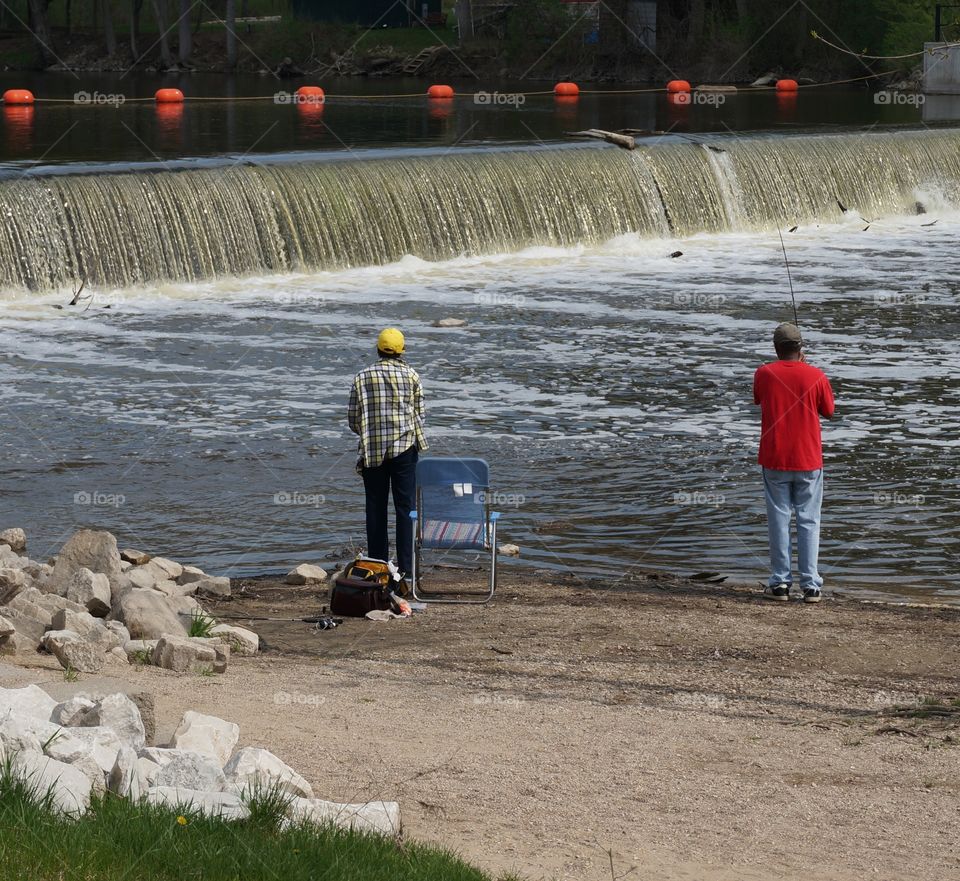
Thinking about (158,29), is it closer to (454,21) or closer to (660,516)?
(454,21)

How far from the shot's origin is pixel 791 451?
945 centimetres

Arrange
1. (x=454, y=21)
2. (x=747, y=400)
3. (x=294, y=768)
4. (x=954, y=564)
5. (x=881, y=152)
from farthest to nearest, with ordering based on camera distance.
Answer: (x=454, y=21) < (x=881, y=152) < (x=747, y=400) < (x=954, y=564) < (x=294, y=768)

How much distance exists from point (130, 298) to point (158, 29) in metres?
50.6

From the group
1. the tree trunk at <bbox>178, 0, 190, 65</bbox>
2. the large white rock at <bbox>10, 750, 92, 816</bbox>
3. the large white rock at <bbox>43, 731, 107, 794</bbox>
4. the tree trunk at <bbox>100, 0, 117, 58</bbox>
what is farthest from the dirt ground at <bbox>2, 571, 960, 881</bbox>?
the tree trunk at <bbox>100, 0, 117, 58</bbox>

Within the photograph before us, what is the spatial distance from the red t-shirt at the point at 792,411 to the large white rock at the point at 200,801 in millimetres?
4800

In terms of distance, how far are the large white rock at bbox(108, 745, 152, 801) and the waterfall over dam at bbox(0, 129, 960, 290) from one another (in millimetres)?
16100

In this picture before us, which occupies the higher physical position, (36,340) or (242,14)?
(242,14)

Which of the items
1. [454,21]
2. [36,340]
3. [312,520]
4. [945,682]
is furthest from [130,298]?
[454,21]

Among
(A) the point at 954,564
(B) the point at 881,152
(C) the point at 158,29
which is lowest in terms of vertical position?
(A) the point at 954,564

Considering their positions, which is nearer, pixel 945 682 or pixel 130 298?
pixel 945 682

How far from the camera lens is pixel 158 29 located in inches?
2707

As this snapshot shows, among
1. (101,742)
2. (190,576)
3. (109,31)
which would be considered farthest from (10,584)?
(109,31)

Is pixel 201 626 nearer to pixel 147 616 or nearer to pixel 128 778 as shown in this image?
pixel 147 616

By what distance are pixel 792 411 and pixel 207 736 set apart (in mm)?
4400
